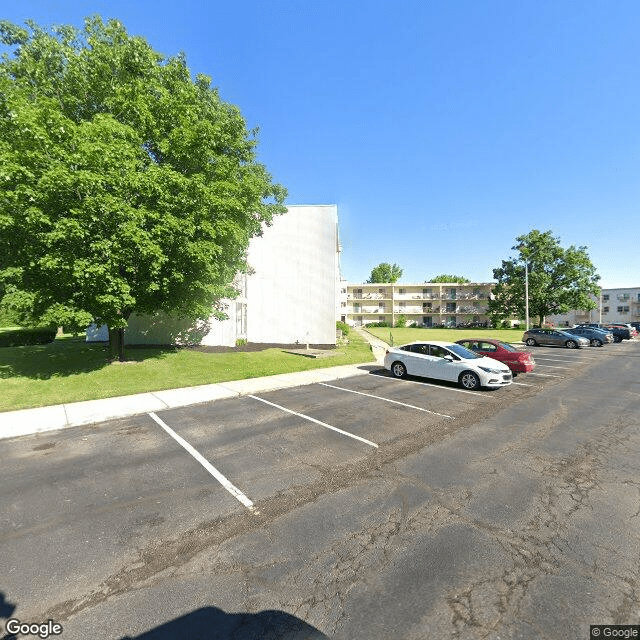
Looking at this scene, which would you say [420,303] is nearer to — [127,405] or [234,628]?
[127,405]

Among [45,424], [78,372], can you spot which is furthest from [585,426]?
[78,372]

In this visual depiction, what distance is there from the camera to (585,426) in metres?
7.32

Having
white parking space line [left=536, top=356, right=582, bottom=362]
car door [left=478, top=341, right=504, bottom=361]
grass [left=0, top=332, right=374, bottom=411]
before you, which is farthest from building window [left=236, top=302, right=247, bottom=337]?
white parking space line [left=536, top=356, right=582, bottom=362]

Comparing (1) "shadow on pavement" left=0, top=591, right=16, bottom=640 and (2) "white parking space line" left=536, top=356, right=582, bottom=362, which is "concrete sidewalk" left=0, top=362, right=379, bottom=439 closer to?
(1) "shadow on pavement" left=0, top=591, right=16, bottom=640

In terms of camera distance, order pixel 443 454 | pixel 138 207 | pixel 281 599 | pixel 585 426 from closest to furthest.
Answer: pixel 281 599 → pixel 443 454 → pixel 585 426 → pixel 138 207

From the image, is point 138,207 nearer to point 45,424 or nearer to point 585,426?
point 45,424

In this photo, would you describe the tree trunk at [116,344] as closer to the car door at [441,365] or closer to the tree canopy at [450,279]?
the car door at [441,365]

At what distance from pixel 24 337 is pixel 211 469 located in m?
25.3

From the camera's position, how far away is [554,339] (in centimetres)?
2548

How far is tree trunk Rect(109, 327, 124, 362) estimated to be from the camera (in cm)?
1428

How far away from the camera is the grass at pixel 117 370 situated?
9984 mm

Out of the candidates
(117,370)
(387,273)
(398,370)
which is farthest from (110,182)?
(387,273)

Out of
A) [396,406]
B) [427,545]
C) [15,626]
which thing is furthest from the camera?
[396,406]

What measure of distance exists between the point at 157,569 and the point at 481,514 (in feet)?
12.5
